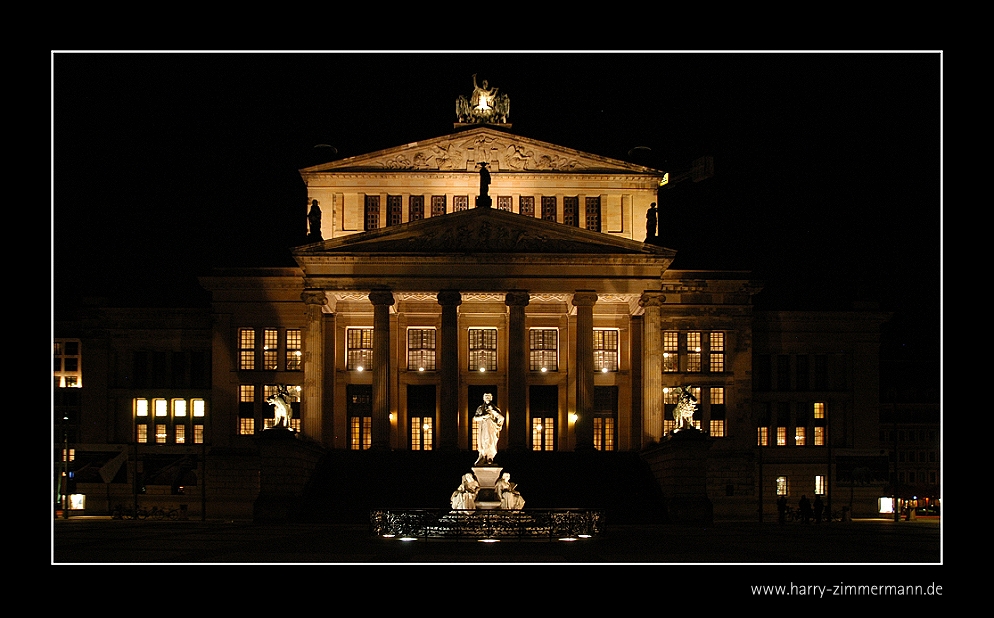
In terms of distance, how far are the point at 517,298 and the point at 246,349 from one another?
50.3 feet

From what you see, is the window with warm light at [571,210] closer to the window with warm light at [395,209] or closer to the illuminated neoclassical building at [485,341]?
the illuminated neoclassical building at [485,341]

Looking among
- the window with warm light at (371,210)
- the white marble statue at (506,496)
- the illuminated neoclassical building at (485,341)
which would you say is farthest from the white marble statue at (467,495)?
the window with warm light at (371,210)

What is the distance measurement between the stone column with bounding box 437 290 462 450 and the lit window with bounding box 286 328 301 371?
881cm

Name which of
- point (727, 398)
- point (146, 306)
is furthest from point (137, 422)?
point (727, 398)

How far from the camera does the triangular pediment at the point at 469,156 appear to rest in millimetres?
68938

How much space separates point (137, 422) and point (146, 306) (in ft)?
21.2

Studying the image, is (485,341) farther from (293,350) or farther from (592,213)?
(293,350)

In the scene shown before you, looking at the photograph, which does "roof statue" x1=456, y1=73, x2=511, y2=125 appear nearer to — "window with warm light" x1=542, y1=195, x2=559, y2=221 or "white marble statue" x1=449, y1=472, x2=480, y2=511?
"window with warm light" x1=542, y1=195, x2=559, y2=221

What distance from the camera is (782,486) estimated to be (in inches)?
2876

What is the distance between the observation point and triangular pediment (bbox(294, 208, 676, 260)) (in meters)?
63.9

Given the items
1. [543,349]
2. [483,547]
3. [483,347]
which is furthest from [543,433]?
[483,547]

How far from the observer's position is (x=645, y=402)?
65.8 m

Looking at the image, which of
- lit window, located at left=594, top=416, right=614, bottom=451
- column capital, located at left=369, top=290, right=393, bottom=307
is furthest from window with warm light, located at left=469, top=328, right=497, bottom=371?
column capital, located at left=369, top=290, right=393, bottom=307

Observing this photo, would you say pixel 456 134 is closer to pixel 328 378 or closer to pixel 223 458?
pixel 328 378
